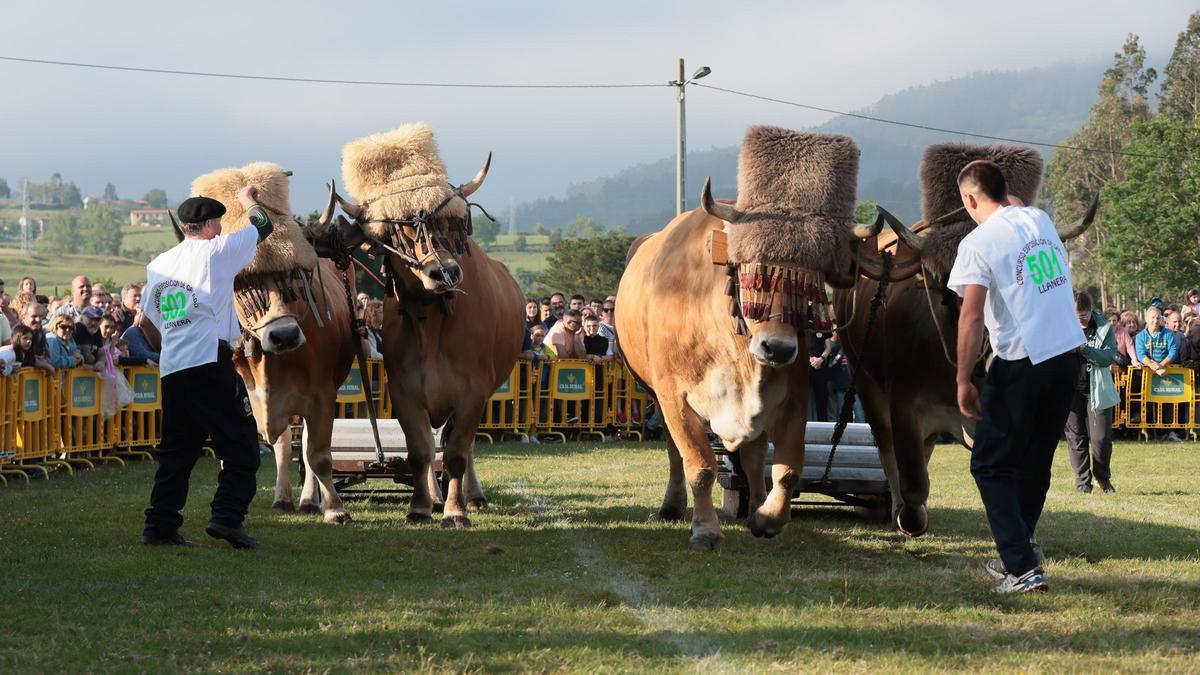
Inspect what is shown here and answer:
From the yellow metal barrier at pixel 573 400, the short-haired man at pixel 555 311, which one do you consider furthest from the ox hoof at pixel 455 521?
the short-haired man at pixel 555 311

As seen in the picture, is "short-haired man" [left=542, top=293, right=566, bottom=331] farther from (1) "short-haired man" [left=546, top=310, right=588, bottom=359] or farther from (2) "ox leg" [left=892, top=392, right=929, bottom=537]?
(2) "ox leg" [left=892, top=392, right=929, bottom=537]

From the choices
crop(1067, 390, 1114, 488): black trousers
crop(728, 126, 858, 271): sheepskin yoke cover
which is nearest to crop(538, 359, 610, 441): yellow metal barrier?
crop(1067, 390, 1114, 488): black trousers

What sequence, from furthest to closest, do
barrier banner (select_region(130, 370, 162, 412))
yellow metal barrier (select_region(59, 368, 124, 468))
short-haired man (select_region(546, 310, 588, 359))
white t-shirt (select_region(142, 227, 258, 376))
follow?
short-haired man (select_region(546, 310, 588, 359)) < barrier banner (select_region(130, 370, 162, 412)) < yellow metal barrier (select_region(59, 368, 124, 468)) < white t-shirt (select_region(142, 227, 258, 376))

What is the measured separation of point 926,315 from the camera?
8.38m

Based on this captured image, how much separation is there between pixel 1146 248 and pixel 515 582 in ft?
196

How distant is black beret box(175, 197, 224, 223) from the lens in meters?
8.45

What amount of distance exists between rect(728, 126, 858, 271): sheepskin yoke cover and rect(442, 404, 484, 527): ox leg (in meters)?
2.76

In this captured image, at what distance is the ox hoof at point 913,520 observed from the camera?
8633 millimetres

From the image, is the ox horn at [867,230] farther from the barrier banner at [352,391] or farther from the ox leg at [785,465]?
the barrier banner at [352,391]

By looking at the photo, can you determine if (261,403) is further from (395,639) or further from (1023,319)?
(1023,319)

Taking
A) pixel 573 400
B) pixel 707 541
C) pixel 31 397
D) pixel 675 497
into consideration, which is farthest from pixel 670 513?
pixel 573 400

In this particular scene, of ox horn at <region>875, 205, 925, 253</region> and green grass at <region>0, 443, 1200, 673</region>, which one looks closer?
green grass at <region>0, 443, 1200, 673</region>

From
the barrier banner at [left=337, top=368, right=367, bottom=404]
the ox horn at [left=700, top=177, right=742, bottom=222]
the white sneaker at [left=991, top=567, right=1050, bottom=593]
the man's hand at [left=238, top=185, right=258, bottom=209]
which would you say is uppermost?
the man's hand at [left=238, top=185, right=258, bottom=209]

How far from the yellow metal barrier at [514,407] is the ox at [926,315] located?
39.2 feet
